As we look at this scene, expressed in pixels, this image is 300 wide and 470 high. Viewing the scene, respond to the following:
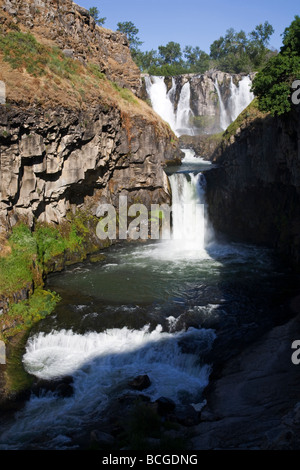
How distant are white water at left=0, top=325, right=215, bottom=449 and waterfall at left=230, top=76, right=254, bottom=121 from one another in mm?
40240

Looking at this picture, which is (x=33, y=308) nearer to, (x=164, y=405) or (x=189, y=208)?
(x=164, y=405)

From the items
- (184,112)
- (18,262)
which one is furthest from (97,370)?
(184,112)

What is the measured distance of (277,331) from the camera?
1470 cm

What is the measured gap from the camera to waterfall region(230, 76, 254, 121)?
154 ft

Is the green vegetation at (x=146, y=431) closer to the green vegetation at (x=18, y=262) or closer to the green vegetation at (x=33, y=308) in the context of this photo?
the green vegetation at (x=33, y=308)

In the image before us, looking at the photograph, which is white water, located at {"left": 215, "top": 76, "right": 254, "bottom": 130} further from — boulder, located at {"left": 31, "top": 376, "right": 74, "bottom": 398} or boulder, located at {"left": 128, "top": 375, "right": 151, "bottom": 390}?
boulder, located at {"left": 31, "top": 376, "right": 74, "bottom": 398}

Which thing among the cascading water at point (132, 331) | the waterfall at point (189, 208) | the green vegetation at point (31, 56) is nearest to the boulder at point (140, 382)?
the cascading water at point (132, 331)

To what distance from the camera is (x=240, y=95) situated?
4738 cm

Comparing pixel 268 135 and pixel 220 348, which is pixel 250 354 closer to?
pixel 220 348

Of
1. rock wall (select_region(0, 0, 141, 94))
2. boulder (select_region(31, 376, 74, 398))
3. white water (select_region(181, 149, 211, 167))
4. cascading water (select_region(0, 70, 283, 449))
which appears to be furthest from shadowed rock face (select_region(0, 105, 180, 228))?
boulder (select_region(31, 376, 74, 398))

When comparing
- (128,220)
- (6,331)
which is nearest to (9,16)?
(128,220)
